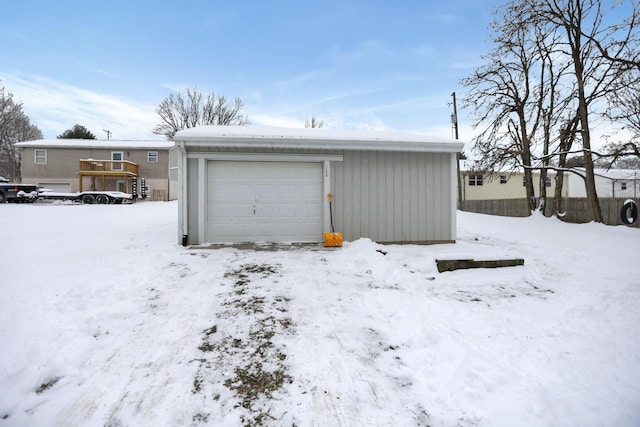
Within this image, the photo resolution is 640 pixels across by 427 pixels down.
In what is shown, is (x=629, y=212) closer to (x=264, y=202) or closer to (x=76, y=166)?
(x=264, y=202)

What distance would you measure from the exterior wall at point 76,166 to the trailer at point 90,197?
464cm

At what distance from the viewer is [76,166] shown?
22.9 metres

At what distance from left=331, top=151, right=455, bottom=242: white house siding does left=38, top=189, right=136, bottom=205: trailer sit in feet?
53.1

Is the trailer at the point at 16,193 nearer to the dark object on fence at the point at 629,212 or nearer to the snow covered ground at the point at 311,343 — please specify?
the snow covered ground at the point at 311,343

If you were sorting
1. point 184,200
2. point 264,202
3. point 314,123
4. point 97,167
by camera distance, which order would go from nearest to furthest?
1. point 184,200
2. point 264,202
3. point 97,167
4. point 314,123

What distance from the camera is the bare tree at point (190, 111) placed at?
31688 mm

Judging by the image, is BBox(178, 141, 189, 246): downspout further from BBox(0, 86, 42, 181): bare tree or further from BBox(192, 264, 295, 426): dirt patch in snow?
BBox(0, 86, 42, 181): bare tree

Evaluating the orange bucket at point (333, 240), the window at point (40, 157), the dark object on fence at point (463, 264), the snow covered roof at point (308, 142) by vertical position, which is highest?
the window at point (40, 157)

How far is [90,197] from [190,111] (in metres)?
17.6

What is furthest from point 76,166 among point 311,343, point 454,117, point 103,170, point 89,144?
point 454,117

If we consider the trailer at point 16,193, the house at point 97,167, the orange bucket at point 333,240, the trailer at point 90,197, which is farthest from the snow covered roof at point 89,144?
the orange bucket at point 333,240

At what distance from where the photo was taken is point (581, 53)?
11.9m

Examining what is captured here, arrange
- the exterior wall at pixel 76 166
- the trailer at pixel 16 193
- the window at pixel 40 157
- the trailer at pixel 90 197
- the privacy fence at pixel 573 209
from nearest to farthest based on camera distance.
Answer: the privacy fence at pixel 573 209 → the trailer at pixel 16 193 → the trailer at pixel 90 197 → the exterior wall at pixel 76 166 → the window at pixel 40 157

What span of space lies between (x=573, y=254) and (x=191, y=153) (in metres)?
9.18
